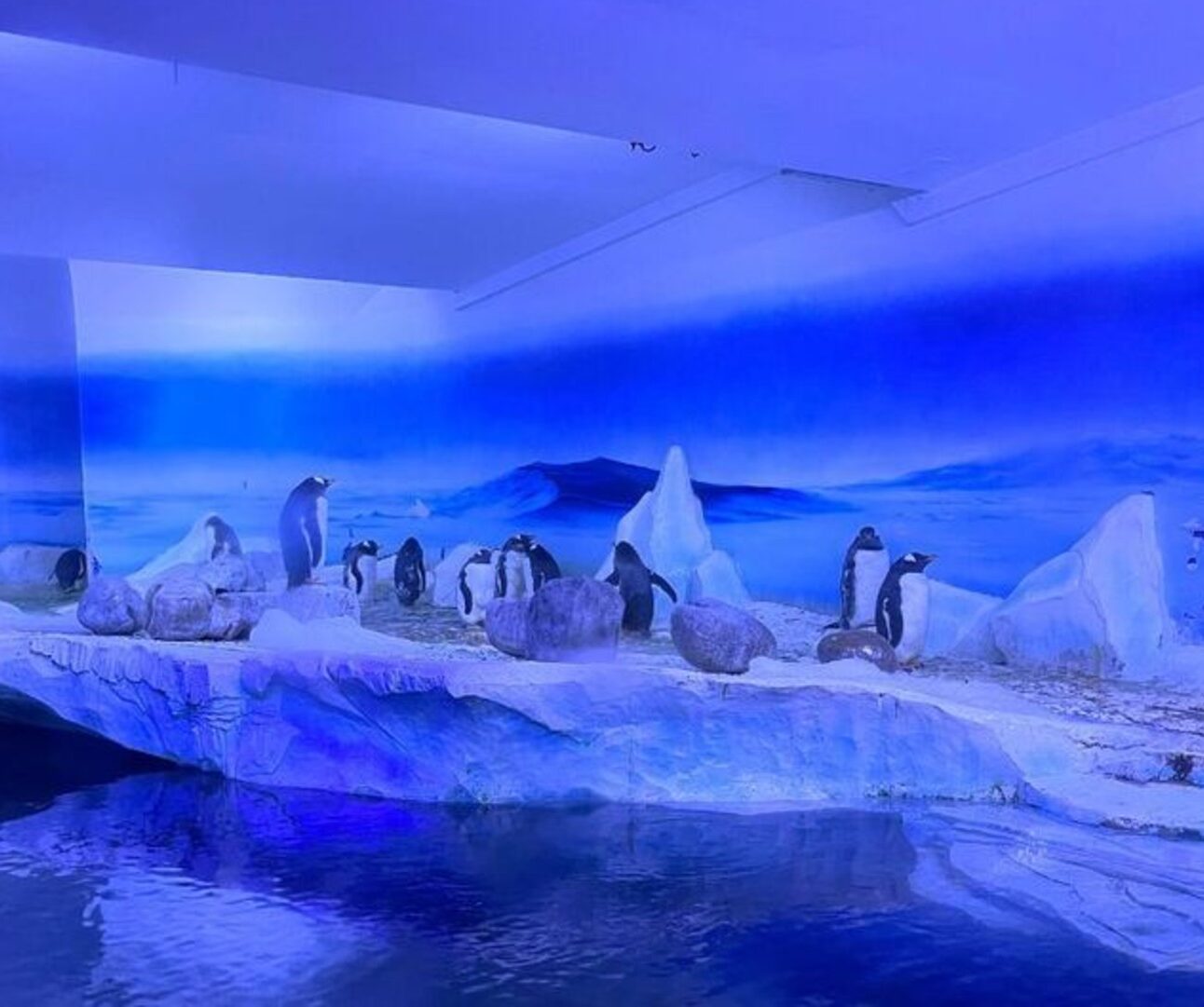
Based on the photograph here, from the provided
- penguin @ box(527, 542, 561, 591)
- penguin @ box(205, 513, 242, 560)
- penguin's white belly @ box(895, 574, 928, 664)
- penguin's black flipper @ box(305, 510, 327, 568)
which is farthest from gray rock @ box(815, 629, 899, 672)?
penguin @ box(205, 513, 242, 560)

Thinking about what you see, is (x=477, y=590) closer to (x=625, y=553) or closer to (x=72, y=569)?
(x=625, y=553)

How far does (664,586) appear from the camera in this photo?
620cm

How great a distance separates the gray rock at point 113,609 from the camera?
668cm

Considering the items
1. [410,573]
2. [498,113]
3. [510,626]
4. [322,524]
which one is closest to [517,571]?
[410,573]

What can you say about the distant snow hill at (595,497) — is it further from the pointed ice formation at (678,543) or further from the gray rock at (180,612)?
the gray rock at (180,612)

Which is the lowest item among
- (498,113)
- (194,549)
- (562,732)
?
(562,732)

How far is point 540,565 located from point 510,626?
125 cm

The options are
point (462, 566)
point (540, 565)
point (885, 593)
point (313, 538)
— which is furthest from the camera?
point (313, 538)

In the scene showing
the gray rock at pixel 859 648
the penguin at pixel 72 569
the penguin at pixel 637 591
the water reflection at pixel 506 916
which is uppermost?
the penguin at pixel 72 569

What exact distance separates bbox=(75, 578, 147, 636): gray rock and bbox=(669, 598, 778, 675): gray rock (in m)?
3.38

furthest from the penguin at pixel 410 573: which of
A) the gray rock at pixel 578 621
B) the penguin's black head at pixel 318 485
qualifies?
the gray rock at pixel 578 621

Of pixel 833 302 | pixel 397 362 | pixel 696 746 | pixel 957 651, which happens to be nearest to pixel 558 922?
pixel 696 746

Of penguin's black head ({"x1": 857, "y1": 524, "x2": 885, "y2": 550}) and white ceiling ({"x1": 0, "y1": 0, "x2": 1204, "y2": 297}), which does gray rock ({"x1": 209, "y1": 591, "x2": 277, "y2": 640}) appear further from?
penguin's black head ({"x1": 857, "y1": 524, "x2": 885, "y2": 550})

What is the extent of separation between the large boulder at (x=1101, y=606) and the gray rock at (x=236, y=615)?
412 centimetres
